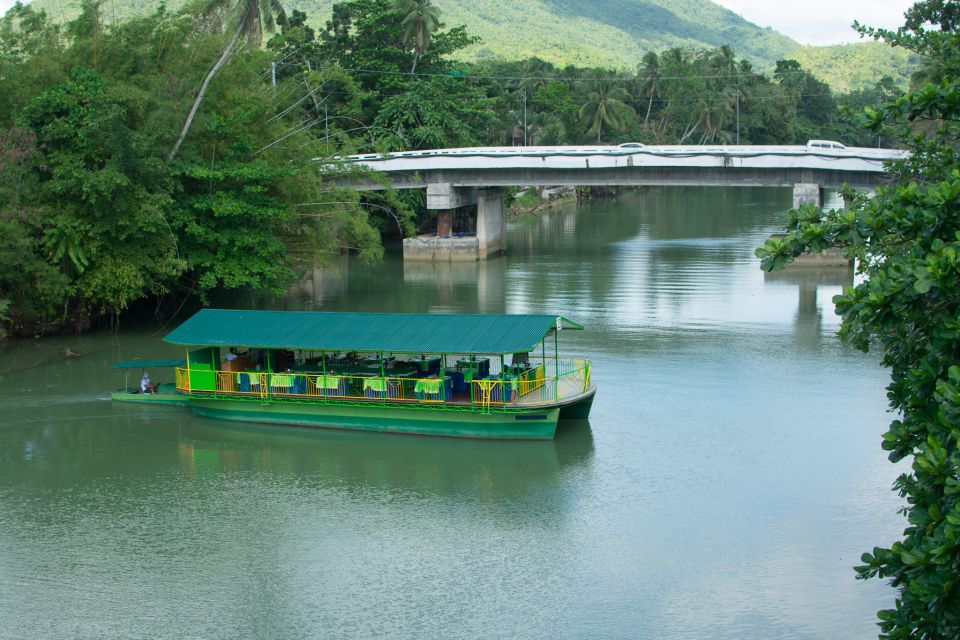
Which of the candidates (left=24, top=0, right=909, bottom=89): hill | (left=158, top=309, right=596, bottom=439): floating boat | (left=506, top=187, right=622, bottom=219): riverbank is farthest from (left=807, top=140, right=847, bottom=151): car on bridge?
(left=24, top=0, right=909, bottom=89): hill

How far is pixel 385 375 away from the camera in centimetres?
2144

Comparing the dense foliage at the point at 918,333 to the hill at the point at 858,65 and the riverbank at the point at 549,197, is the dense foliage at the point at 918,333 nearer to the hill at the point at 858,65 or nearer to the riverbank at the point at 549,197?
the riverbank at the point at 549,197

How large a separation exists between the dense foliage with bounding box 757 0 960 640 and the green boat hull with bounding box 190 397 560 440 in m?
10.2

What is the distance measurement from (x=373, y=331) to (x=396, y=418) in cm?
185

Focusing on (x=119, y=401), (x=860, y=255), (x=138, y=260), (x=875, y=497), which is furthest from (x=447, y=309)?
(x=860, y=255)

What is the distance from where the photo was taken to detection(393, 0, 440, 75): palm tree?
55.8m

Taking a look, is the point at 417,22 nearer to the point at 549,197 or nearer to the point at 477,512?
the point at 549,197

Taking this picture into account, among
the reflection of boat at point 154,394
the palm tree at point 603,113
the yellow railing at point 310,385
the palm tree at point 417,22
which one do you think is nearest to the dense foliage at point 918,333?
the yellow railing at point 310,385

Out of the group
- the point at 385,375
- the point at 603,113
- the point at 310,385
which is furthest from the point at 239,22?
the point at 603,113

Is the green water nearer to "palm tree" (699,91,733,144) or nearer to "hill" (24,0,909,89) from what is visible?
"palm tree" (699,91,733,144)

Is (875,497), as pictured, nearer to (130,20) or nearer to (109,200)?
(109,200)

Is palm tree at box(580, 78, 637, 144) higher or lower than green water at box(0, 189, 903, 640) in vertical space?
higher

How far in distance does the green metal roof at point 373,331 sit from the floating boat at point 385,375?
3 cm

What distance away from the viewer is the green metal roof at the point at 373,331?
20341mm
